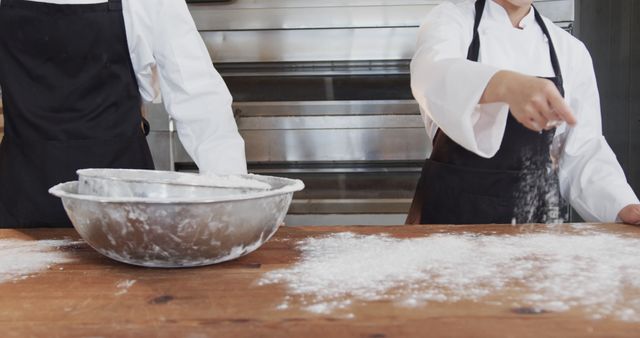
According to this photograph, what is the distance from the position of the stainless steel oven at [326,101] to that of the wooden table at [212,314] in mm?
1663

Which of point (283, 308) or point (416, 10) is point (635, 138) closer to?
point (416, 10)

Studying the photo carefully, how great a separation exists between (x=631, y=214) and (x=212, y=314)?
1.09m

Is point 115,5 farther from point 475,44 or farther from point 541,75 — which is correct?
point 541,75

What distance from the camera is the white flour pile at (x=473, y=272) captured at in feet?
2.50

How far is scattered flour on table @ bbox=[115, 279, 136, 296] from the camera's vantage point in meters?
0.80

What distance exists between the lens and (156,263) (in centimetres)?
90

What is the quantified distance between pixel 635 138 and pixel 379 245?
2252 mm

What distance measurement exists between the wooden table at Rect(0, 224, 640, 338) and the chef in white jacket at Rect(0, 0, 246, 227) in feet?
2.08

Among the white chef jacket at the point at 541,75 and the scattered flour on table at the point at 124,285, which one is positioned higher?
the white chef jacket at the point at 541,75

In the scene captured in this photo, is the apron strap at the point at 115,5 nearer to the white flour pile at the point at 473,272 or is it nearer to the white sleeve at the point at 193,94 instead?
the white sleeve at the point at 193,94

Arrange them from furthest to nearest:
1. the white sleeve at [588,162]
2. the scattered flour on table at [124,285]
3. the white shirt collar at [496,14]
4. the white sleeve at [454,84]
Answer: the white shirt collar at [496,14]
the white sleeve at [588,162]
the white sleeve at [454,84]
the scattered flour on table at [124,285]

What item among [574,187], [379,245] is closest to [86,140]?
[379,245]

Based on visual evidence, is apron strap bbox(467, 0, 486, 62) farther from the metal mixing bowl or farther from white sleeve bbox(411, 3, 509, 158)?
the metal mixing bowl

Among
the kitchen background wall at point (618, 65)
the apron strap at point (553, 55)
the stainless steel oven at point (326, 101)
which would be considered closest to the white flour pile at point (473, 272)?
the apron strap at point (553, 55)
